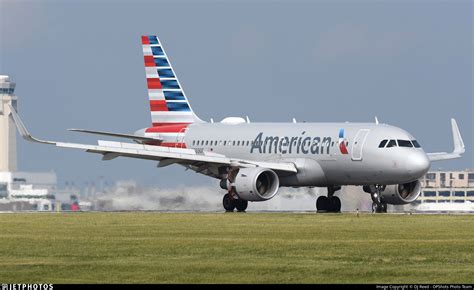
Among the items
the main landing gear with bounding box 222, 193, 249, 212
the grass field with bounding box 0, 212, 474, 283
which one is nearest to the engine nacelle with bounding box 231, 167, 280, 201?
the main landing gear with bounding box 222, 193, 249, 212

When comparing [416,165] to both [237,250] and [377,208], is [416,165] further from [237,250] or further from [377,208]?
[237,250]

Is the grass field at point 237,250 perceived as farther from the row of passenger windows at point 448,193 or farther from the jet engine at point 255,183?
the row of passenger windows at point 448,193

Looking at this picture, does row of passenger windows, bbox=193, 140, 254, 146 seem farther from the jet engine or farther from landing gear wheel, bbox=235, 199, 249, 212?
the jet engine

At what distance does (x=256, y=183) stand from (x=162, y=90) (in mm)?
15255

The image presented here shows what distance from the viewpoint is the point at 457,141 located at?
73.4m

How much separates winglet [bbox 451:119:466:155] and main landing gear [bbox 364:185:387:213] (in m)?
7.26

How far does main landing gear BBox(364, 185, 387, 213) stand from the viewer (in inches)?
2611

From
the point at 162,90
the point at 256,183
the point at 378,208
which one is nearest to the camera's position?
the point at 256,183

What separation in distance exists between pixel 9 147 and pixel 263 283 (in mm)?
160136

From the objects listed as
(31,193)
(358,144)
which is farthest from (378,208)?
(31,193)

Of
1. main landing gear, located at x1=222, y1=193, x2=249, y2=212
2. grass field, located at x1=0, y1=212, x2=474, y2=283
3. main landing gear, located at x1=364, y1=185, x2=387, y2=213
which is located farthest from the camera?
main landing gear, located at x1=222, y1=193, x2=249, y2=212

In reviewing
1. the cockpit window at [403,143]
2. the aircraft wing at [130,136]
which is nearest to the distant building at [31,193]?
the aircraft wing at [130,136]

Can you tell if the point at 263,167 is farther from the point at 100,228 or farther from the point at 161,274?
the point at 161,274

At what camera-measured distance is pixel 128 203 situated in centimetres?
7388
